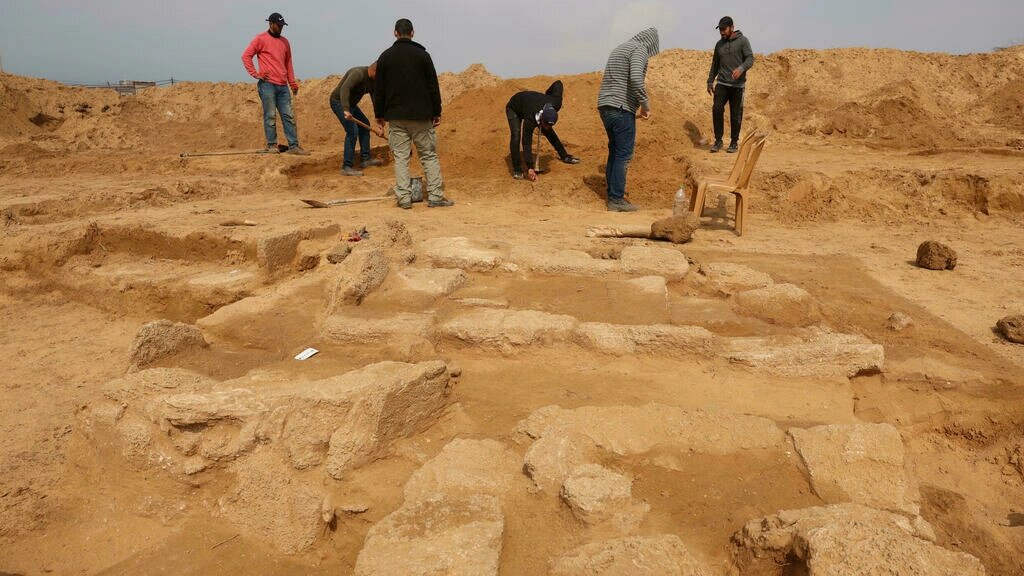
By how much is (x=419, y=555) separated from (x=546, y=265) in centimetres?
268

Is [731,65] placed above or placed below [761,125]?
above

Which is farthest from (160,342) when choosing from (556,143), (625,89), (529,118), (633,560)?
(556,143)

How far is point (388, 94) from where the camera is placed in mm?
6117

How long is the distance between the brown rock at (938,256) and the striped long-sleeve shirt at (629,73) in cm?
276

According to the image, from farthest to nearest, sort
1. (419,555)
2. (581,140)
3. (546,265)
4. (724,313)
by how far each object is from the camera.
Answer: (581,140) < (546,265) < (724,313) < (419,555)

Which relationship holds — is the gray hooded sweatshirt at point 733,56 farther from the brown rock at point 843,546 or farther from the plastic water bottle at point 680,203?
the brown rock at point 843,546

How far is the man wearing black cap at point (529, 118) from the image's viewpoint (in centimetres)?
719

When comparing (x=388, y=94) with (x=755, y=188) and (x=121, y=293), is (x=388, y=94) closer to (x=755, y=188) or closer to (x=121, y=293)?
(x=121, y=293)

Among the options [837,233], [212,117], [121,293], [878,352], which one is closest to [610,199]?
[837,233]

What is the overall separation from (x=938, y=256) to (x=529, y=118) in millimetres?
4513

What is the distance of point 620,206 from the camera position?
665 cm

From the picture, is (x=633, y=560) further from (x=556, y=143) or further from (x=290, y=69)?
(x=290, y=69)

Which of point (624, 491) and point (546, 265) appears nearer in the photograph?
point (624, 491)

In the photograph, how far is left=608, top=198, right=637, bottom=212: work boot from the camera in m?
6.66
